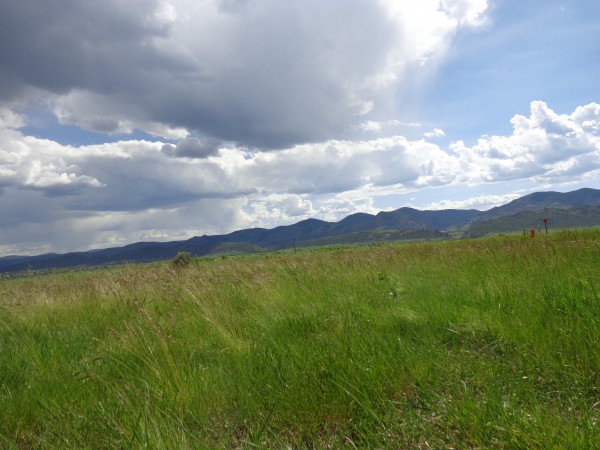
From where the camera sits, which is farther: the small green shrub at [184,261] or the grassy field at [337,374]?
the small green shrub at [184,261]

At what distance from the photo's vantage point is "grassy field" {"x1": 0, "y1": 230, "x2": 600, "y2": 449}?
2189 mm

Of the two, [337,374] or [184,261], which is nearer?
[337,374]

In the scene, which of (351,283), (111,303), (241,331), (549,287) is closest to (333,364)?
(241,331)

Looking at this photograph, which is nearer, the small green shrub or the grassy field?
the grassy field

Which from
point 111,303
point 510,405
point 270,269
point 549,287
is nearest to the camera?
point 510,405

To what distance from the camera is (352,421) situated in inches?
95.1

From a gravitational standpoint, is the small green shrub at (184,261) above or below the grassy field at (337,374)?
above

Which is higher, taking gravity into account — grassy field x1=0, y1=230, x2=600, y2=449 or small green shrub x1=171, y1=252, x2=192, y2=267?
small green shrub x1=171, y1=252, x2=192, y2=267

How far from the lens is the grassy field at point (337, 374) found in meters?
2.19

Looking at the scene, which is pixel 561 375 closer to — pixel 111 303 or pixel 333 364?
pixel 333 364

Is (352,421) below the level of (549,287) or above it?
below

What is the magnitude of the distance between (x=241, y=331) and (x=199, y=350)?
0.73 metres

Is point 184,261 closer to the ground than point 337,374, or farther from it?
farther from it

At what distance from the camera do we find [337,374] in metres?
2.80
